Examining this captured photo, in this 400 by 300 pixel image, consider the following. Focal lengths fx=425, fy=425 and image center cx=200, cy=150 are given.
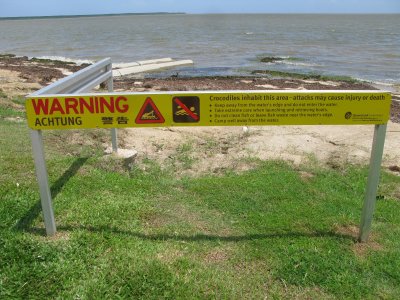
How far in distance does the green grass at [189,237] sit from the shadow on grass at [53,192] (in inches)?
0.4

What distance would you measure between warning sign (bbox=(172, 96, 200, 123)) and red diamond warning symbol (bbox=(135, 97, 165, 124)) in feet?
0.39

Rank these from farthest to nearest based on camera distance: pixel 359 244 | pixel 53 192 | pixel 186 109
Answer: pixel 53 192
pixel 359 244
pixel 186 109

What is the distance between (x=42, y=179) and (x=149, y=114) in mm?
982

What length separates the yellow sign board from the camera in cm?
311

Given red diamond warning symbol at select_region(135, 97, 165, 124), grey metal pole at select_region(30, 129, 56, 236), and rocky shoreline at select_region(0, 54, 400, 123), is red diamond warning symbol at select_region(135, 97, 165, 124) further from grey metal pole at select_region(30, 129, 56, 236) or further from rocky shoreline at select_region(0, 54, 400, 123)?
rocky shoreline at select_region(0, 54, 400, 123)

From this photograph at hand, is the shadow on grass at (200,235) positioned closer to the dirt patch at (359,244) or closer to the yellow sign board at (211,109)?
the dirt patch at (359,244)

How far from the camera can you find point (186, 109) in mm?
3146

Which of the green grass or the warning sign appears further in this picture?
the warning sign

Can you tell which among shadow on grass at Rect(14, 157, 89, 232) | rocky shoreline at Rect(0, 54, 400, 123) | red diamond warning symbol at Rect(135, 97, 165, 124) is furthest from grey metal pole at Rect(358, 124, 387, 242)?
rocky shoreline at Rect(0, 54, 400, 123)

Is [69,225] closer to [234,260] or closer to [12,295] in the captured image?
[12,295]

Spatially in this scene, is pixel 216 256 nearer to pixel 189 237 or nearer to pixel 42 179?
pixel 189 237

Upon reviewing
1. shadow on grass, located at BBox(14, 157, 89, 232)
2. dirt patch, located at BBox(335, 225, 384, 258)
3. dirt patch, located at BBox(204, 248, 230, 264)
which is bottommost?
dirt patch, located at BBox(335, 225, 384, 258)

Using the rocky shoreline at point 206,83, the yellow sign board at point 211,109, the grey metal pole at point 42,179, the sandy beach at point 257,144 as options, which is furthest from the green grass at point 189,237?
the rocky shoreline at point 206,83

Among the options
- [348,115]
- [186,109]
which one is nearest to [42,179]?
[186,109]
